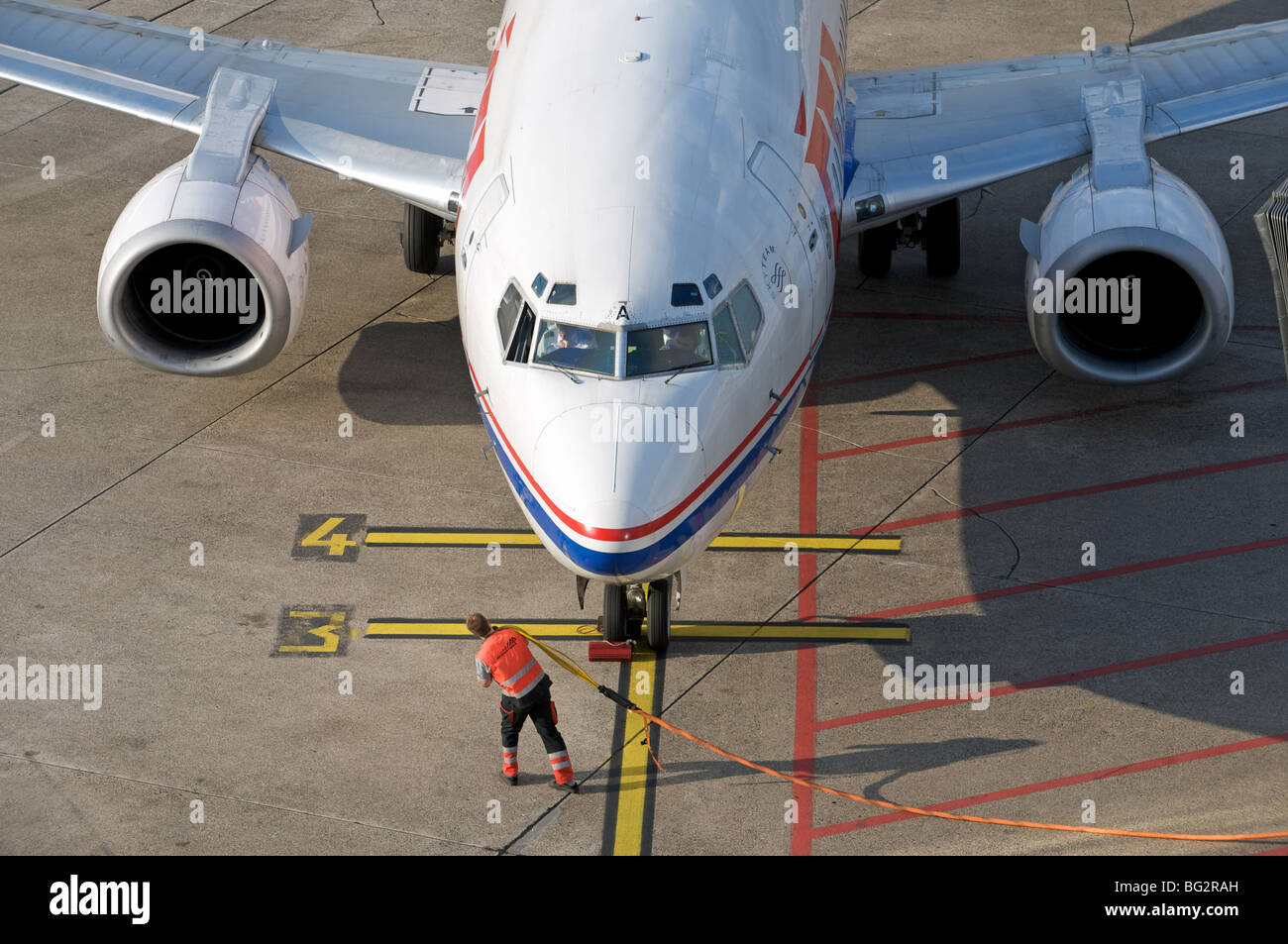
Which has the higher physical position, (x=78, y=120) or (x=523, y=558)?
(x=78, y=120)

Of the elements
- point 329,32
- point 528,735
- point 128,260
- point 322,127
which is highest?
point 329,32

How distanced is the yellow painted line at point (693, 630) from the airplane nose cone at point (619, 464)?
2.76 meters

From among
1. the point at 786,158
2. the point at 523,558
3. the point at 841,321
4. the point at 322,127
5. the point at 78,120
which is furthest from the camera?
the point at 78,120

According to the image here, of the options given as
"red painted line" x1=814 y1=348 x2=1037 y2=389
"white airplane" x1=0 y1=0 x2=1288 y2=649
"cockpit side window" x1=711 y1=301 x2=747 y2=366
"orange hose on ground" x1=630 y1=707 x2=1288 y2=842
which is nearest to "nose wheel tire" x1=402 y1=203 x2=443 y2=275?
"white airplane" x1=0 y1=0 x2=1288 y2=649

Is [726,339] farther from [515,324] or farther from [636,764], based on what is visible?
[636,764]

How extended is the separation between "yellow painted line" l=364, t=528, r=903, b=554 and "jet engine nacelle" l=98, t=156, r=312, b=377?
8.86ft

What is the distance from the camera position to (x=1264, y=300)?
67.2ft

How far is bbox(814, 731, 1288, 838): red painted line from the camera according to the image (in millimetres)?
13078

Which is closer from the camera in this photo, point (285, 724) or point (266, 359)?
point (285, 724)

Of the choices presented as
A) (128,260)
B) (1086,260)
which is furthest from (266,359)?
(1086,260)

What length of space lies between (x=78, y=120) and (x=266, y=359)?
10226mm

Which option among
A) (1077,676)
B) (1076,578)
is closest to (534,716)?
(1077,676)

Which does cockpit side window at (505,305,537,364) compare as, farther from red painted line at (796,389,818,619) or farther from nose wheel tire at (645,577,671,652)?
red painted line at (796,389,818,619)

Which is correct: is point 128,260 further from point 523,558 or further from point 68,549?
point 523,558
